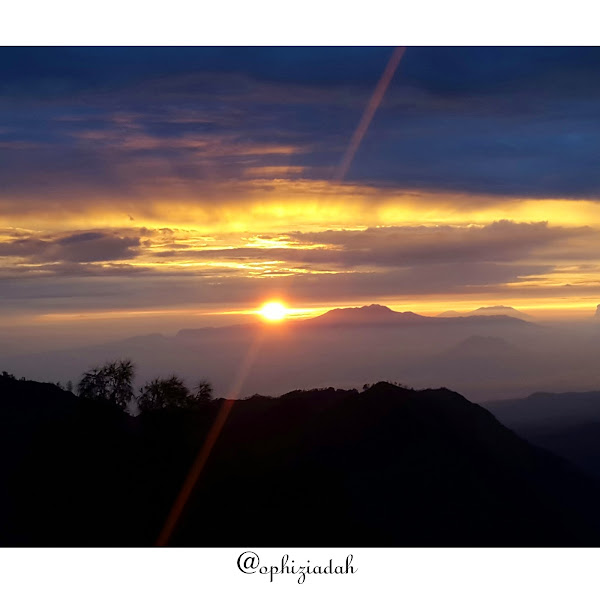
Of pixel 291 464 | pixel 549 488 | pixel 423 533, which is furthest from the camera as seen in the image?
pixel 549 488

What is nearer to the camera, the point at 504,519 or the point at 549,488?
the point at 504,519

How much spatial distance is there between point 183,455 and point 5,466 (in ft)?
17.3

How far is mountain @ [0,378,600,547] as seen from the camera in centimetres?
2142

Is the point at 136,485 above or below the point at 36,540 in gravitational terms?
above

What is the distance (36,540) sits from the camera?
20.7 metres

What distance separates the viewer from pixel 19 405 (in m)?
28.8

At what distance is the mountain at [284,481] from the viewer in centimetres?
2142

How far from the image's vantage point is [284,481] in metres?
23.5

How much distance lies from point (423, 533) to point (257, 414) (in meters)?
7.91

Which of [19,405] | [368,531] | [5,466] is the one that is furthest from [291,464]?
[19,405]
